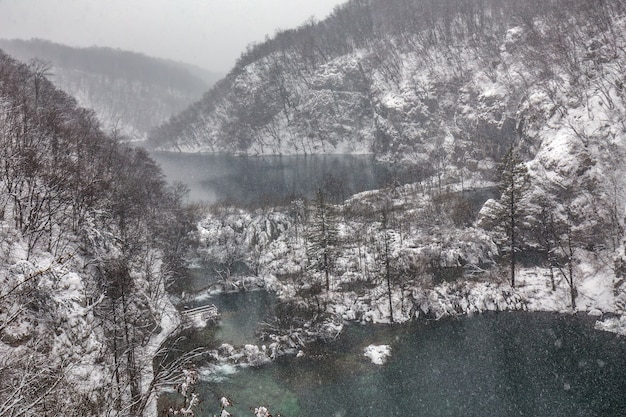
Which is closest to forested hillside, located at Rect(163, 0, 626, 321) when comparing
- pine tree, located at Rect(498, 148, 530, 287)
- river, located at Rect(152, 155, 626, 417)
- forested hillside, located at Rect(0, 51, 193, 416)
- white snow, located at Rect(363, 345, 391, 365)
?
pine tree, located at Rect(498, 148, 530, 287)

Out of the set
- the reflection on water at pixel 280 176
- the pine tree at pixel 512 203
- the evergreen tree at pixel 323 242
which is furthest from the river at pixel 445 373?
the reflection on water at pixel 280 176

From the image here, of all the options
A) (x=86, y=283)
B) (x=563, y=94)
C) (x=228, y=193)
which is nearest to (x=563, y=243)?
(x=563, y=94)

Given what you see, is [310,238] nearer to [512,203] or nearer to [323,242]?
[323,242]

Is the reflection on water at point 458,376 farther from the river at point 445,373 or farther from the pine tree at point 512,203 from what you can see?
the pine tree at point 512,203

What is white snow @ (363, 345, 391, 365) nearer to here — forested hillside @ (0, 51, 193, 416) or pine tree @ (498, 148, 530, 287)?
forested hillside @ (0, 51, 193, 416)

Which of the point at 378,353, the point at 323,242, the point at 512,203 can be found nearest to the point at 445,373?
the point at 378,353

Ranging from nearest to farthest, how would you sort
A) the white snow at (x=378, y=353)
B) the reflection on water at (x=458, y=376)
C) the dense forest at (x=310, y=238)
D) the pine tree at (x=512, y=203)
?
the dense forest at (x=310, y=238)
the reflection on water at (x=458, y=376)
the white snow at (x=378, y=353)
the pine tree at (x=512, y=203)

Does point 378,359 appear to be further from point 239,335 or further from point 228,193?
point 228,193
